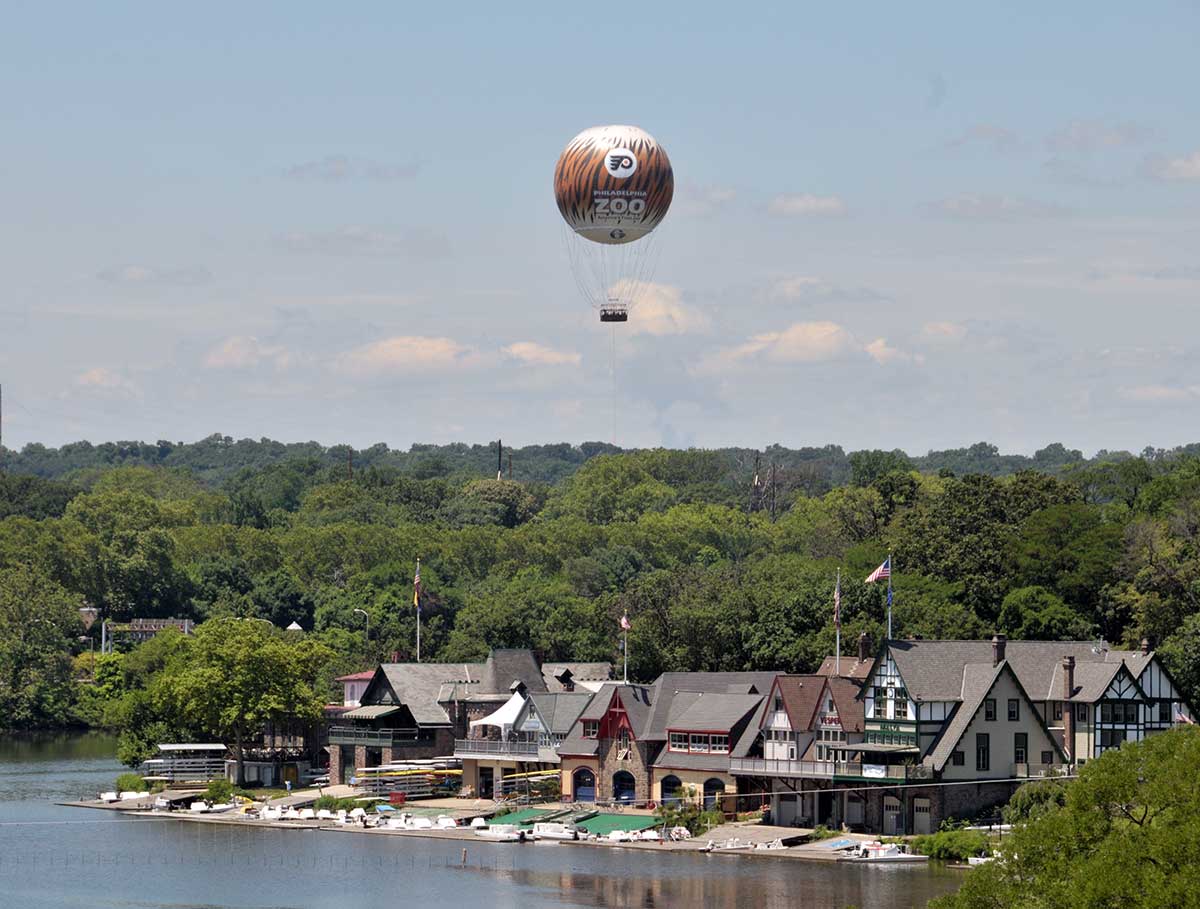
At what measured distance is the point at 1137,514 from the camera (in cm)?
14275

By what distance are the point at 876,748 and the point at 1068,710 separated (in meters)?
9.39

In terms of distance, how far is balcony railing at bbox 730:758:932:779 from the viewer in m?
89.5

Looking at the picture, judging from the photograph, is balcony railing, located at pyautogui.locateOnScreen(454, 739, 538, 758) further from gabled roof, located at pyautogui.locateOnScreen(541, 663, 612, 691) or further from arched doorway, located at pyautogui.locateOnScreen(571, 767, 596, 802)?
gabled roof, located at pyautogui.locateOnScreen(541, 663, 612, 691)

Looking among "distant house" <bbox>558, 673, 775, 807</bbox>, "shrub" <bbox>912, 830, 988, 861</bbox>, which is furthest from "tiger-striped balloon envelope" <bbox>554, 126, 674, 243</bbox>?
"shrub" <bbox>912, 830, 988, 861</bbox>

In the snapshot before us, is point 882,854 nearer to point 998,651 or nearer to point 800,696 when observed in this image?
point 800,696

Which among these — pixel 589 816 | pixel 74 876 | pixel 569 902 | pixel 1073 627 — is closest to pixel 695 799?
pixel 589 816

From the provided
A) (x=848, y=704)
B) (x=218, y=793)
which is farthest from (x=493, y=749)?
(x=848, y=704)

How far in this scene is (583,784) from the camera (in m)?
103

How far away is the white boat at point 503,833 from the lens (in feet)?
310

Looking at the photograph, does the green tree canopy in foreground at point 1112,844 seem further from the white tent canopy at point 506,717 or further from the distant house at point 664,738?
the white tent canopy at point 506,717

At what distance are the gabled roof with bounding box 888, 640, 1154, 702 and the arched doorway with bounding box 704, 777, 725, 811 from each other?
33.4 feet

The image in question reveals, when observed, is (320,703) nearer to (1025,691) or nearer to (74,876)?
(74,876)

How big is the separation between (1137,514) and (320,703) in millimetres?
57920

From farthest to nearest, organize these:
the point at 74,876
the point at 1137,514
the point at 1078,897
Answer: the point at 1137,514
the point at 74,876
the point at 1078,897
